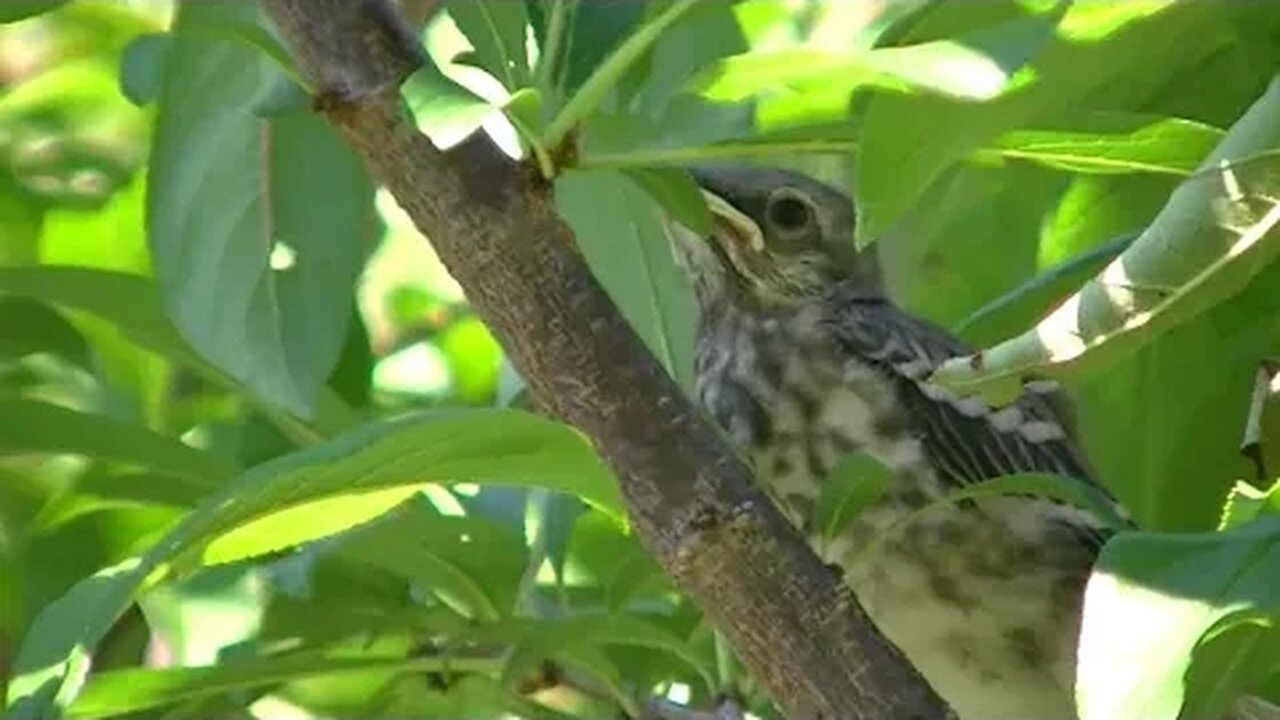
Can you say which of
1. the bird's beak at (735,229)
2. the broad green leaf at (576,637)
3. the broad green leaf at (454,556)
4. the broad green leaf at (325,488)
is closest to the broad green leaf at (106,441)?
the broad green leaf at (454,556)

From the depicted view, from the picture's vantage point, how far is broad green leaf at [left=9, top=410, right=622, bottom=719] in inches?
45.5

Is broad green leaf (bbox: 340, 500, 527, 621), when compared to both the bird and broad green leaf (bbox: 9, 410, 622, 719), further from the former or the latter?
the bird

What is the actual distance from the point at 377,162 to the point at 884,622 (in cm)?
93

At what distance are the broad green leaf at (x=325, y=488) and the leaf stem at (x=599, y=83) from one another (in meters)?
0.15

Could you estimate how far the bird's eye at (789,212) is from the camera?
233cm

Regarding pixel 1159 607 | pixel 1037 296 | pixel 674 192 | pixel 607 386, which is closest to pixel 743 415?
pixel 1037 296

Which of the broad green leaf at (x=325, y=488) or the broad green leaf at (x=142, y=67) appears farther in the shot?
the broad green leaf at (x=142, y=67)

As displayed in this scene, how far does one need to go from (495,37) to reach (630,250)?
472 millimetres

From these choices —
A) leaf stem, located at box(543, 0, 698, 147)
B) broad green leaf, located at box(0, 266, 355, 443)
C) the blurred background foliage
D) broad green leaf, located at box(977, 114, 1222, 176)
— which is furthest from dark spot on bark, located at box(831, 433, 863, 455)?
leaf stem, located at box(543, 0, 698, 147)

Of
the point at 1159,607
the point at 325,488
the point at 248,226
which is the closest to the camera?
the point at 1159,607

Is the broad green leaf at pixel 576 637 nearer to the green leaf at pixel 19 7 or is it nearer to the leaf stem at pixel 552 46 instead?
the leaf stem at pixel 552 46

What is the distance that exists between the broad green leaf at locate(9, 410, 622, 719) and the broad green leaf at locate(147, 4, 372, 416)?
37 cm

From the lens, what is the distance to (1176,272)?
1097 millimetres

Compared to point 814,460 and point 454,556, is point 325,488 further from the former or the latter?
point 814,460
